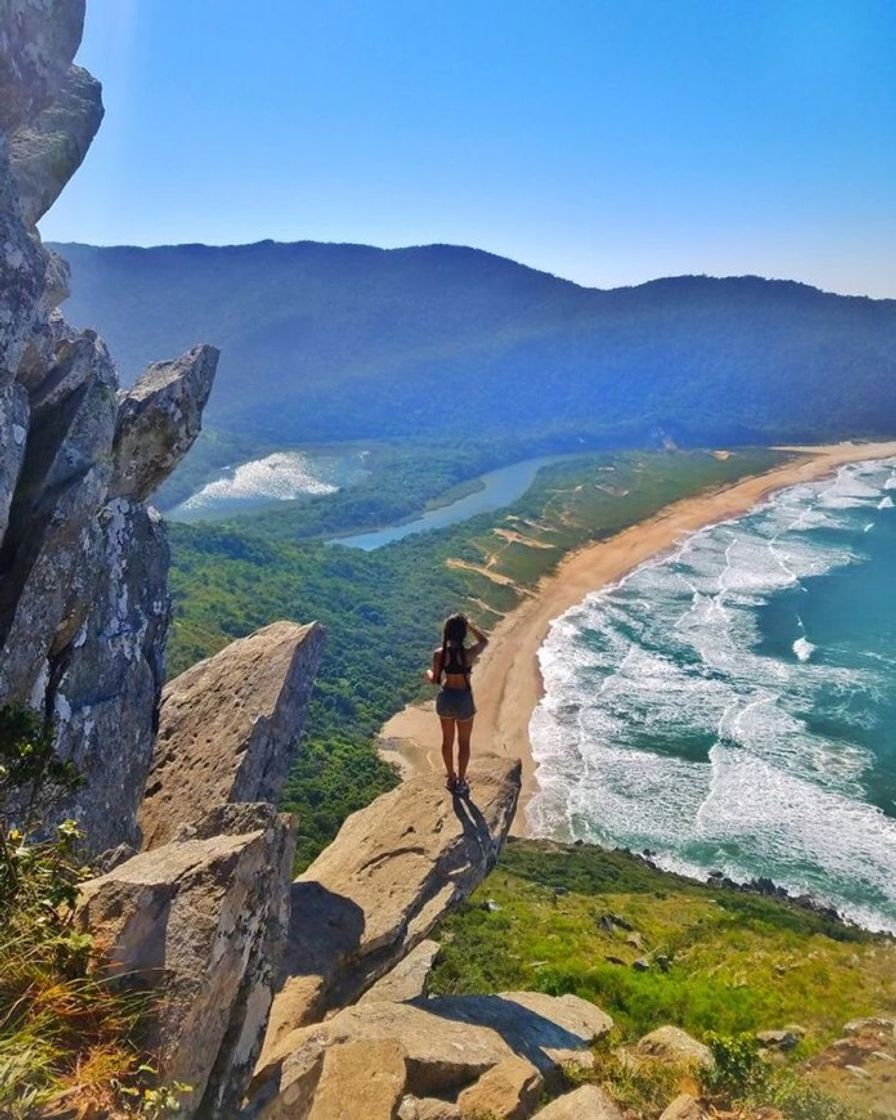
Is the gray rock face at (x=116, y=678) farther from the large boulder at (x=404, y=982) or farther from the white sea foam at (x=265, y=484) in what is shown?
the white sea foam at (x=265, y=484)

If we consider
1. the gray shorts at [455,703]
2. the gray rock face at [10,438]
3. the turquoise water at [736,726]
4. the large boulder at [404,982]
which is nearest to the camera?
the gray rock face at [10,438]

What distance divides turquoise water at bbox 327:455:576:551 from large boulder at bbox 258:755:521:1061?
77013 millimetres

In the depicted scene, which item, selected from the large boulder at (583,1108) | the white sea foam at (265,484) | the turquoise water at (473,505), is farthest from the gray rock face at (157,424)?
the white sea foam at (265,484)

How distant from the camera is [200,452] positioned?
14288 centimetres

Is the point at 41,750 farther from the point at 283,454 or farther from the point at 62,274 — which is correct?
the point at 283,454

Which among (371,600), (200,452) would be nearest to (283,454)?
(200,452)

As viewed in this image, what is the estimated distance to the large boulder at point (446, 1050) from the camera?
6.82m

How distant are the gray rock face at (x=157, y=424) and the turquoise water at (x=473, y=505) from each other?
76592 mm

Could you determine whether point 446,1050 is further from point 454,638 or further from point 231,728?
point 231,728

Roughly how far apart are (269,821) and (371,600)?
62587 millimetres

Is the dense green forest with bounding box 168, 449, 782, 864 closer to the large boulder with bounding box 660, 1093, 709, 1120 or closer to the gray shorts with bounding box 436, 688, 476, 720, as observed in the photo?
the gray shorts with bounding box 436, 688, 476, 720

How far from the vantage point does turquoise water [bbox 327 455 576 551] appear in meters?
97.2

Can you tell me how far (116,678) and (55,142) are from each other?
8.82 meters

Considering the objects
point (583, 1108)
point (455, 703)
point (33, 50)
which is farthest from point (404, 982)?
point (33, 50)
